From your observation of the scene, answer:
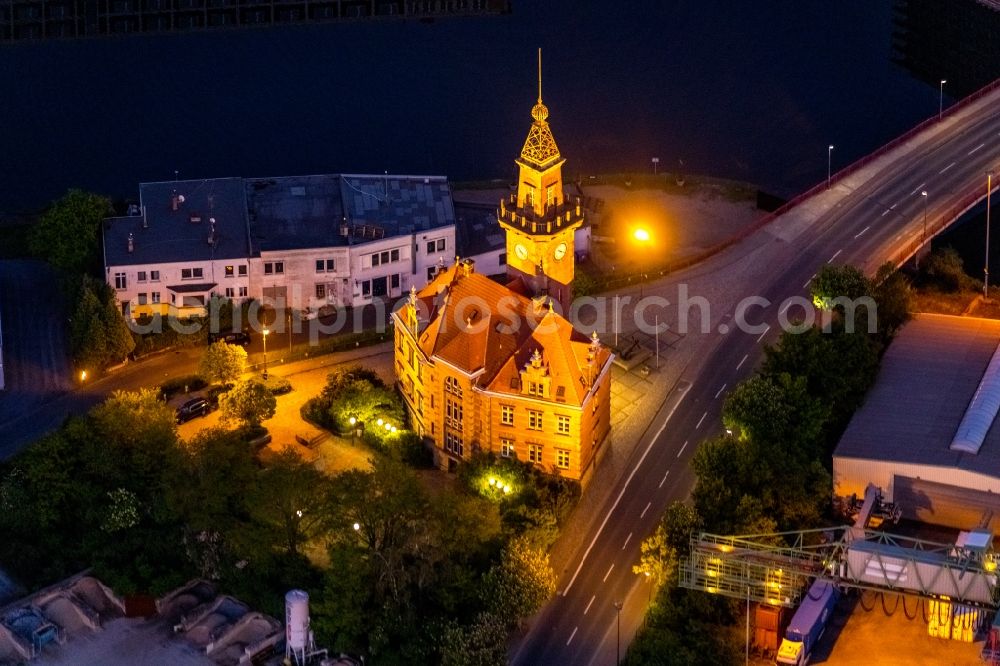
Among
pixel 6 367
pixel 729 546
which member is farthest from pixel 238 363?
pixel 729 546

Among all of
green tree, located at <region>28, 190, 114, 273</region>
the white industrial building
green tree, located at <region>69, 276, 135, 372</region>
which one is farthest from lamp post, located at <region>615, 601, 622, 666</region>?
green tree, located at <region>28, 190, 114, 273</region>

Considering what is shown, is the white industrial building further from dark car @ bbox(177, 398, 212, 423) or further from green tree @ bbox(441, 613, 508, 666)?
dark car @ bbox(177, 398, 212, 423)

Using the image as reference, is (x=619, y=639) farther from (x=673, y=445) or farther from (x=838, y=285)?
(x=838, y=285)

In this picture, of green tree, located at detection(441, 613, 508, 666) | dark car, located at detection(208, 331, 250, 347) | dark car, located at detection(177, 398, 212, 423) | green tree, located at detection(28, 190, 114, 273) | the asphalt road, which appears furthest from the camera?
green tree, located at detection(28, 190, 114, 273)

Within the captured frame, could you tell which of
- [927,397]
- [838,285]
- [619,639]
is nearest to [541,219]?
[838,285]

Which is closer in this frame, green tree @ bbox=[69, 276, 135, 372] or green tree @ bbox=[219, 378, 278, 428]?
green tree @ bbox=[219, 378, 278, 428]

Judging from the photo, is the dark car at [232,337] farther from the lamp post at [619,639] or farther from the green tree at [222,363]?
the lamp post at [619,639]

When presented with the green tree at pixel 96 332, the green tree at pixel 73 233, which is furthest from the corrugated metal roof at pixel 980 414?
the green tree at pixel 73 233
